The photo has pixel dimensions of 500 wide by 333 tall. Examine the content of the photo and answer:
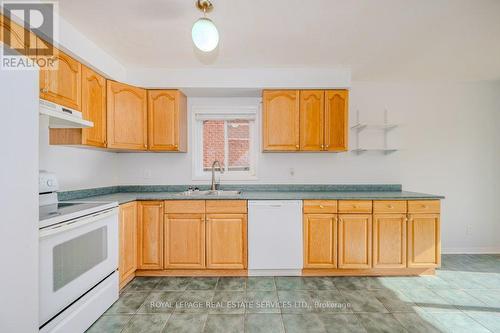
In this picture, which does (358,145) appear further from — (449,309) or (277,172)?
(449,309)

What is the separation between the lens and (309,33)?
212 cm

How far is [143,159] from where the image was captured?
3.18 metres

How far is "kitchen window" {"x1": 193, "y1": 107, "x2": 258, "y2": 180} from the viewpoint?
3262mm

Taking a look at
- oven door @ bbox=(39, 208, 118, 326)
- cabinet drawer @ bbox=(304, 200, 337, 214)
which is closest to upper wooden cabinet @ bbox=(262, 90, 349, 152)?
cabinet drawer @ bbox=(304, 200, 337, 214)

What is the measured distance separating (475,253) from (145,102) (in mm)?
4888

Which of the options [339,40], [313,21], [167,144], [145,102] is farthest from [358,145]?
[145,102]

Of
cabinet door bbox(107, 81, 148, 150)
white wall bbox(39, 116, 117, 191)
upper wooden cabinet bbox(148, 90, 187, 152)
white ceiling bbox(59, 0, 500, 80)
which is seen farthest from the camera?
upper wooden cabinet bbox(148, 90, 187, 152)

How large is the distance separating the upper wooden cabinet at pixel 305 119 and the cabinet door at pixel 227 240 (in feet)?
3.38

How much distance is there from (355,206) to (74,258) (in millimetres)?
2622

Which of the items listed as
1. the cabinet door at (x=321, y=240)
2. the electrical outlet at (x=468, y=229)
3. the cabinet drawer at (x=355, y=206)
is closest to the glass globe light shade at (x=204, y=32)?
the cabinet door at (x=321, y=240)

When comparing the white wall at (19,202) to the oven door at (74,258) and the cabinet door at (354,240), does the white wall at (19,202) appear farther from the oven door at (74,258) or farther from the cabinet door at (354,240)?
the cabinet door at (354,240)

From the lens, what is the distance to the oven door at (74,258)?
1.43 m

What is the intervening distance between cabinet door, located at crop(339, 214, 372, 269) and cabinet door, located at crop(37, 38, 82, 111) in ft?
9.51

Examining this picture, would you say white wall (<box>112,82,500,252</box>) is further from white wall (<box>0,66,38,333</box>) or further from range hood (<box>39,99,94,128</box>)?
white wall (<box>0,66,38,333</box>)
